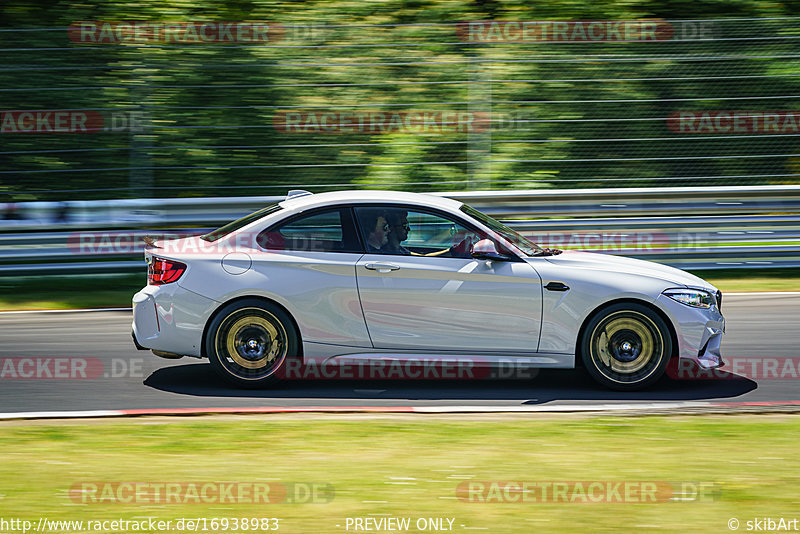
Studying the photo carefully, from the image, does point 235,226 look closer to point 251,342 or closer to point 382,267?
point 251,342

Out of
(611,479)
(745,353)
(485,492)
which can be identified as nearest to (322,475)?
(485,492)

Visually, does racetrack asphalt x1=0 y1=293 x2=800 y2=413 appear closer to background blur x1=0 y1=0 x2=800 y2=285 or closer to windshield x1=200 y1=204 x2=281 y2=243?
windshield x1=200 y1=204 x2=281 y2=243

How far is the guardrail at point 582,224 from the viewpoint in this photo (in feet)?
40.8

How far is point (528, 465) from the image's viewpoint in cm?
593

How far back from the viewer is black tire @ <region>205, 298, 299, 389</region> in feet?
25.3

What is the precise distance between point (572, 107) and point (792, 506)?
29.7ft

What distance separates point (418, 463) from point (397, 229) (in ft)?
7.80

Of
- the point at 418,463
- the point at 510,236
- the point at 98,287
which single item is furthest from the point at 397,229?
the point at 98,287

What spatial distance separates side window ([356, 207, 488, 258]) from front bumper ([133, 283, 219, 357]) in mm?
1298

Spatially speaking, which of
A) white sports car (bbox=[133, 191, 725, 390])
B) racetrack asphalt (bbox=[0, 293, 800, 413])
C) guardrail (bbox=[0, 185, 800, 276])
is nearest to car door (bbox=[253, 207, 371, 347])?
white sports car (bbox=[133, 191, 725, 390])

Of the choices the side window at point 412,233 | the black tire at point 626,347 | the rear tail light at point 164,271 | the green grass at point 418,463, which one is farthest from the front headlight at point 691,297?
the rear tail light at point 164,271

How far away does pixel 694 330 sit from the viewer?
7.63m

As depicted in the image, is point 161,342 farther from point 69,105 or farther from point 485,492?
point 69,105

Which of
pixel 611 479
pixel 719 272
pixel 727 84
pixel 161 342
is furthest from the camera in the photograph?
pixel 727 84
